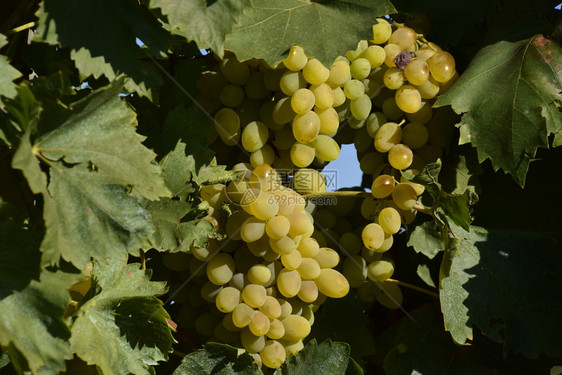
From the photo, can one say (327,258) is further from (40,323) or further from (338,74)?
(40,323)

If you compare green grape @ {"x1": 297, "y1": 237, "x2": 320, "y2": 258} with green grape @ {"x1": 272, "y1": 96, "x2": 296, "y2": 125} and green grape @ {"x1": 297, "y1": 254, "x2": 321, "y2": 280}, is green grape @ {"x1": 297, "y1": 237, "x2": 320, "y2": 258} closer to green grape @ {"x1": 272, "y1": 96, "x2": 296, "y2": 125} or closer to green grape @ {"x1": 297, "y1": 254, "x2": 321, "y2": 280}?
green grape @ {"x1": 297, "y1": 254, "x2": 321, "y2": 280}

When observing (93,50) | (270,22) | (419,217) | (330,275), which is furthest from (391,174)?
(93,50)

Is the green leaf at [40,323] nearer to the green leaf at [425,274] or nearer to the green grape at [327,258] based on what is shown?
the green grape at [327,258]

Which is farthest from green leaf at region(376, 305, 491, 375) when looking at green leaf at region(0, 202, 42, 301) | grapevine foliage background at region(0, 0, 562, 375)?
green leaf at region(0, 202, 42, 301)

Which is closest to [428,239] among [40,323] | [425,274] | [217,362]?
[425,274]

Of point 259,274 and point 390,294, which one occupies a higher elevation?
point 259,274
